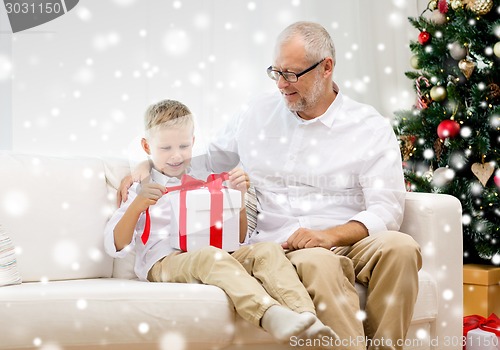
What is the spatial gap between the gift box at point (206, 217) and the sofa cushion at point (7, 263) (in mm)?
458

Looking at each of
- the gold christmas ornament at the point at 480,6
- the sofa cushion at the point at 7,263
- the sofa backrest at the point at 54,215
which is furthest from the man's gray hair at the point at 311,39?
the sofa cushion at the point at 7,263

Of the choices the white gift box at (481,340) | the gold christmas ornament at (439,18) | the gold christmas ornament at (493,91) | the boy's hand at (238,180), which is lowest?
the white gift box at (481,340)

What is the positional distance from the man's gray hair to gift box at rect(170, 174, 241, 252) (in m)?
0.53

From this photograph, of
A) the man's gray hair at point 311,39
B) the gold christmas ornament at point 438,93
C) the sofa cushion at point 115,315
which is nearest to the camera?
the sofa cushion at point 115,315

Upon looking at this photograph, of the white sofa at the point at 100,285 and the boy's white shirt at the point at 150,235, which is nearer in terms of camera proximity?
the white sofa at the point at 100,285

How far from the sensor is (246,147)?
8.03 feet

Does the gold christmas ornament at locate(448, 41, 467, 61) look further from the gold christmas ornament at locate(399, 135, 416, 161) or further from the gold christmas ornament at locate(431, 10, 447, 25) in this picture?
the gold christmas ornament at locate(399, 135, 416, 161)

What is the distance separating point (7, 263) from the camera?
6.63 ft

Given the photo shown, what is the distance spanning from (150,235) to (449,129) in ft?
4.70

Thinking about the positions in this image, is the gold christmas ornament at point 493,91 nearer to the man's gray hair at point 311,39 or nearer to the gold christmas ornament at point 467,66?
the gold christmas ornament at point 467,66

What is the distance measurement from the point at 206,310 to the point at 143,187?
0.46 metres

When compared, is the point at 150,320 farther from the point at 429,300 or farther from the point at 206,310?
the point at 429,300

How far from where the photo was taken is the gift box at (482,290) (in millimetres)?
2963

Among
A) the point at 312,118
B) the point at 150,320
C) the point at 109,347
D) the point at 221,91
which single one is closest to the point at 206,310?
the point at 150,320
